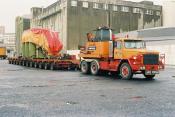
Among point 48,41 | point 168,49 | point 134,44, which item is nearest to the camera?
point 134,44

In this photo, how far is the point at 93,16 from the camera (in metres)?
76.4

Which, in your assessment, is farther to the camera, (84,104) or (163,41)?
(163,41)

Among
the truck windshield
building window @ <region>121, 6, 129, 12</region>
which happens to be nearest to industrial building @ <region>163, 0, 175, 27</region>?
building window @ <region>121, 6, 129, 12</region>

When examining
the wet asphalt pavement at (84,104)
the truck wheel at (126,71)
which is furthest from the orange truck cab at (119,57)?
the wet asphalt pavement at (84,104)

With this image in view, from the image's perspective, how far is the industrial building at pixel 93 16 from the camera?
2862 inches

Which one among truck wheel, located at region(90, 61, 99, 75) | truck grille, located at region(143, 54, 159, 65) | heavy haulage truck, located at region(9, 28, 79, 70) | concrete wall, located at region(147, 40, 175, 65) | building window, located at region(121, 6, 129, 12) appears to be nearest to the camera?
truck grille, located at region(143, 54, 159, 65)

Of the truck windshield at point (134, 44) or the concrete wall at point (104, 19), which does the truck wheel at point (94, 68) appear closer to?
the truck windshield at point (134, 44)

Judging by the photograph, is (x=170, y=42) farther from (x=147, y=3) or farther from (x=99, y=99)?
(x=147, y=3)

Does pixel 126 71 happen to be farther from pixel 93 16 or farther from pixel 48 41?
pixel 93 16

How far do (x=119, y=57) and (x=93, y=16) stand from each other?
55.3 meters

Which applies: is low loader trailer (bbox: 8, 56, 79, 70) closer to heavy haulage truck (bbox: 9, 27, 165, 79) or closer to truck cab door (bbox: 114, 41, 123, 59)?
heavy haulage truck (bbox: 9, 27, 165, 79)

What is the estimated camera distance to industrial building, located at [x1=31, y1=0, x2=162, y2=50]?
7269cm

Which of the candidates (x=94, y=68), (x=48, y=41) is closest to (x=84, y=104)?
(x=94, y=68)

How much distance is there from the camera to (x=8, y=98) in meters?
11.8
